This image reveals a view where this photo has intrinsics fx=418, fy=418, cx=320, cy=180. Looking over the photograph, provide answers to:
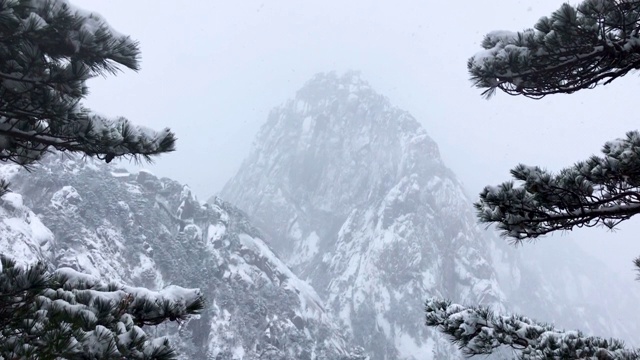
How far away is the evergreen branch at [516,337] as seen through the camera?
6.90 m

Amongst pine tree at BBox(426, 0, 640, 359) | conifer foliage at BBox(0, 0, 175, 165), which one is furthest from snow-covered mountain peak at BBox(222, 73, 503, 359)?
conifer foliage at BBox(0, 0, 175, 165)

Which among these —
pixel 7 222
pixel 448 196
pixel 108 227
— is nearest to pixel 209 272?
pixel 108 227

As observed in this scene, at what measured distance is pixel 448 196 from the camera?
162500 millimetres

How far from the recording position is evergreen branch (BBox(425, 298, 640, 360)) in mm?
6902

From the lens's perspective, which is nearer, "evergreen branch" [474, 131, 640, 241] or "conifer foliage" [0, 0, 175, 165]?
"conifer foliage" [0, 0, 175, 165]

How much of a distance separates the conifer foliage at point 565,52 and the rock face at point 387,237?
12815cm

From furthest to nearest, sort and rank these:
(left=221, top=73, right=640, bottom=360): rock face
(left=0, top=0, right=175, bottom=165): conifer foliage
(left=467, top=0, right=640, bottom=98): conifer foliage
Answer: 1. (left=221, top=73, right=640, bottom=360): rock face
2. (left=467, top=0, right=640, bottom=98): conifer foliage
3. (left=0, top=0, right=175, bottom=165): conifer foliage

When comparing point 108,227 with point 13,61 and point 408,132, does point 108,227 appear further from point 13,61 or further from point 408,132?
point 408,132

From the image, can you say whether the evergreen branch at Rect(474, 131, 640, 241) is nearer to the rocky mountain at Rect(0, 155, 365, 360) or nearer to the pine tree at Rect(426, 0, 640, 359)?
the pine tree at Rect(426, 0, 640, 359)

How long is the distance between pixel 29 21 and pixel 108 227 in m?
87.7

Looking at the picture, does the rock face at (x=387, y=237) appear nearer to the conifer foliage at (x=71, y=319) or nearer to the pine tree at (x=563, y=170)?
the pine tree at (x=563, y=170)

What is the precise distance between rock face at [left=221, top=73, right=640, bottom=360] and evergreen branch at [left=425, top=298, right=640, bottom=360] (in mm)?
125719

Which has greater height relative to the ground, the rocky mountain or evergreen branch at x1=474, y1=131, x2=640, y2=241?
the rocky mountain

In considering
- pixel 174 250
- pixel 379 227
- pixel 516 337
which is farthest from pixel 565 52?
pixel 379 227
